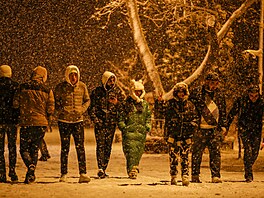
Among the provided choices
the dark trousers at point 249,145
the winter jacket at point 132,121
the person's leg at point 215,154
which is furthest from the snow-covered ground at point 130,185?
the winter jacket at point 132,121

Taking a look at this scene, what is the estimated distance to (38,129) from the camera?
1143cm

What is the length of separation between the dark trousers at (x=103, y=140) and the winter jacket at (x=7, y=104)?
1615 mm

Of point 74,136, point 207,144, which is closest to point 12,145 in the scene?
point 74,136

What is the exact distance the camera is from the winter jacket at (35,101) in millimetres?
11391

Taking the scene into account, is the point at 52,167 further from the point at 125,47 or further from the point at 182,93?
the point at 125,47

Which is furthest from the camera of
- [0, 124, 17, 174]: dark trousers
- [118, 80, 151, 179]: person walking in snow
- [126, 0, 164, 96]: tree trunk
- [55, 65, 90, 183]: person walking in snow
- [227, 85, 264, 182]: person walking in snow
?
[126, 0, 164, 96]: tree trunk

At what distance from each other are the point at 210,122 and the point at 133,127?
4.98 ft

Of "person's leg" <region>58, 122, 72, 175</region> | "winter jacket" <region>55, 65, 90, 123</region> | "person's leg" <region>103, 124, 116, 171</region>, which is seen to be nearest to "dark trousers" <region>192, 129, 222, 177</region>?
"person's leg" <region>103, 124, 116, 171</region>

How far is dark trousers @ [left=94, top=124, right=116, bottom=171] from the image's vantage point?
12.5m

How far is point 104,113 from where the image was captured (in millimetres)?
12523

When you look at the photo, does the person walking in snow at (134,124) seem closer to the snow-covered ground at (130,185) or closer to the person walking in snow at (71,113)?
the snow-covered ground at (130,185)

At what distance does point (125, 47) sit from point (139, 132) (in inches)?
867

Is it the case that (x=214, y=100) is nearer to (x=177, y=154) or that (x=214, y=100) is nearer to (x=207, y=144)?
(x=207, y=144)

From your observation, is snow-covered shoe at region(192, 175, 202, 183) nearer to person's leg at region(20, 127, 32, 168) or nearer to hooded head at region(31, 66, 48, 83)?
person's leg at region(20, 127, 32, 168)
